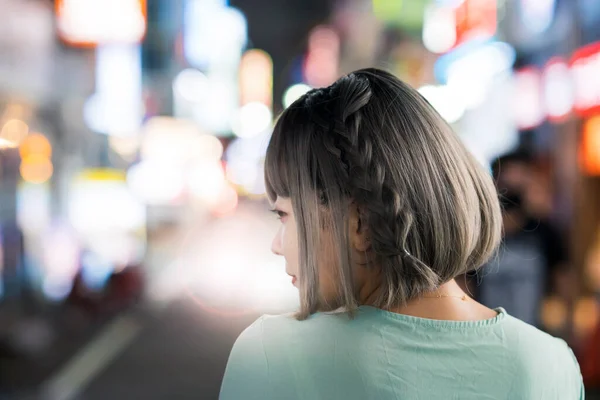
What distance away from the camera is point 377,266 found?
1130 millimetres

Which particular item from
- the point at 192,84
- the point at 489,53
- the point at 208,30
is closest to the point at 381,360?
the point at 489,53

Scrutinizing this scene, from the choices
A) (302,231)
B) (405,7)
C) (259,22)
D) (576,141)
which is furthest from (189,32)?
(302,231)

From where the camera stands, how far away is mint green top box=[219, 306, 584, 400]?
106 centimetres

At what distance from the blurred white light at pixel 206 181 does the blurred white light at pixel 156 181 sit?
Answer: 935 mm

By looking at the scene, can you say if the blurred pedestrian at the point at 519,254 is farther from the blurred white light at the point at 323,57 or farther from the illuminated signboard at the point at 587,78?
the blurred white light at the point at 323,57

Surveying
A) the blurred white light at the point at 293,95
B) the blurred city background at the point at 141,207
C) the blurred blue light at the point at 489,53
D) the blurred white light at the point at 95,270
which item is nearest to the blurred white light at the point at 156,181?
the blurred city background at the point at 141,207

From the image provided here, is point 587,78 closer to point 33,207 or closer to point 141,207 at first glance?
point 33,207

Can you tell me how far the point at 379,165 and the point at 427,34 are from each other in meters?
11.6

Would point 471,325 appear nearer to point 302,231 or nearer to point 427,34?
point 302,231

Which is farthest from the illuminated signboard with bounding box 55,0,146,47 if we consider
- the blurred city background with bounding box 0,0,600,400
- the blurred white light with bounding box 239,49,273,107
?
the blurred white light with bounding box 239,49,273,107

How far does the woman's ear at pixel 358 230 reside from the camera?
1.10m

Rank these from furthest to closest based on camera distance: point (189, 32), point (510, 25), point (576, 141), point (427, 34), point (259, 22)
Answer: point (259, 22)
point (189, 32)
point (427, 34)
point (510, 25)
point (576, 141)

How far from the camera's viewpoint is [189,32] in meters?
28.2

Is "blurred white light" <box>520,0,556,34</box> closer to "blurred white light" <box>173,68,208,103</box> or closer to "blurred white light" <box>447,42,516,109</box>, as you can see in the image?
"blurred white light" <box>447,42,516,109</box>
